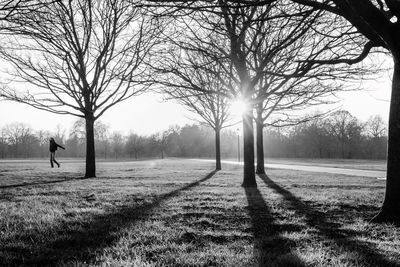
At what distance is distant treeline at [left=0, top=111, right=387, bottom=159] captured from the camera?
69.6 metres

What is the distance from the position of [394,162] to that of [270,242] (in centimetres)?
270

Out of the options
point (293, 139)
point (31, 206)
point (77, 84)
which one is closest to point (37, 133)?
point (293, 139)

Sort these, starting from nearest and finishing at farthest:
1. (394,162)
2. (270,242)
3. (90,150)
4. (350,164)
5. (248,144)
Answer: (270,242), (394,162), (248,144), (90,150), (350,164)

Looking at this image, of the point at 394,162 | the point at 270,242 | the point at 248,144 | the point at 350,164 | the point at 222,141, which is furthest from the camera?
the point at 222,141

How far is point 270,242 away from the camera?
11.4 ft

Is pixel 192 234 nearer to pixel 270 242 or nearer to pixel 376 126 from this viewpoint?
pixel 270 242

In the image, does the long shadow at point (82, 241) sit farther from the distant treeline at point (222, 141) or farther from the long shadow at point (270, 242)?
the distant treeline at point (222, 141)

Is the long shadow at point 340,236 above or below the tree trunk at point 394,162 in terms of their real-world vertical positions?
below

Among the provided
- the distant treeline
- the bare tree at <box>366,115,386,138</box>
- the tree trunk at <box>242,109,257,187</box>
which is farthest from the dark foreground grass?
the bare tree at <box>366,115,386,138</box>

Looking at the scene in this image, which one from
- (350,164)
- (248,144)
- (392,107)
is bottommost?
(350,164)

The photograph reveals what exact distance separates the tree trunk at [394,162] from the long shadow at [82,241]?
3844 millimetres

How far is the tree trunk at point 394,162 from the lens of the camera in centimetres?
467

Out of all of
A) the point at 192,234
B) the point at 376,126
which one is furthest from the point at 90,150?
the point at 376,126

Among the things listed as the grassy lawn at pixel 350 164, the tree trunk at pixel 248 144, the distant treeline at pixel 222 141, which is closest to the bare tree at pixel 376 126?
the distant treeline at pixel 222 141
